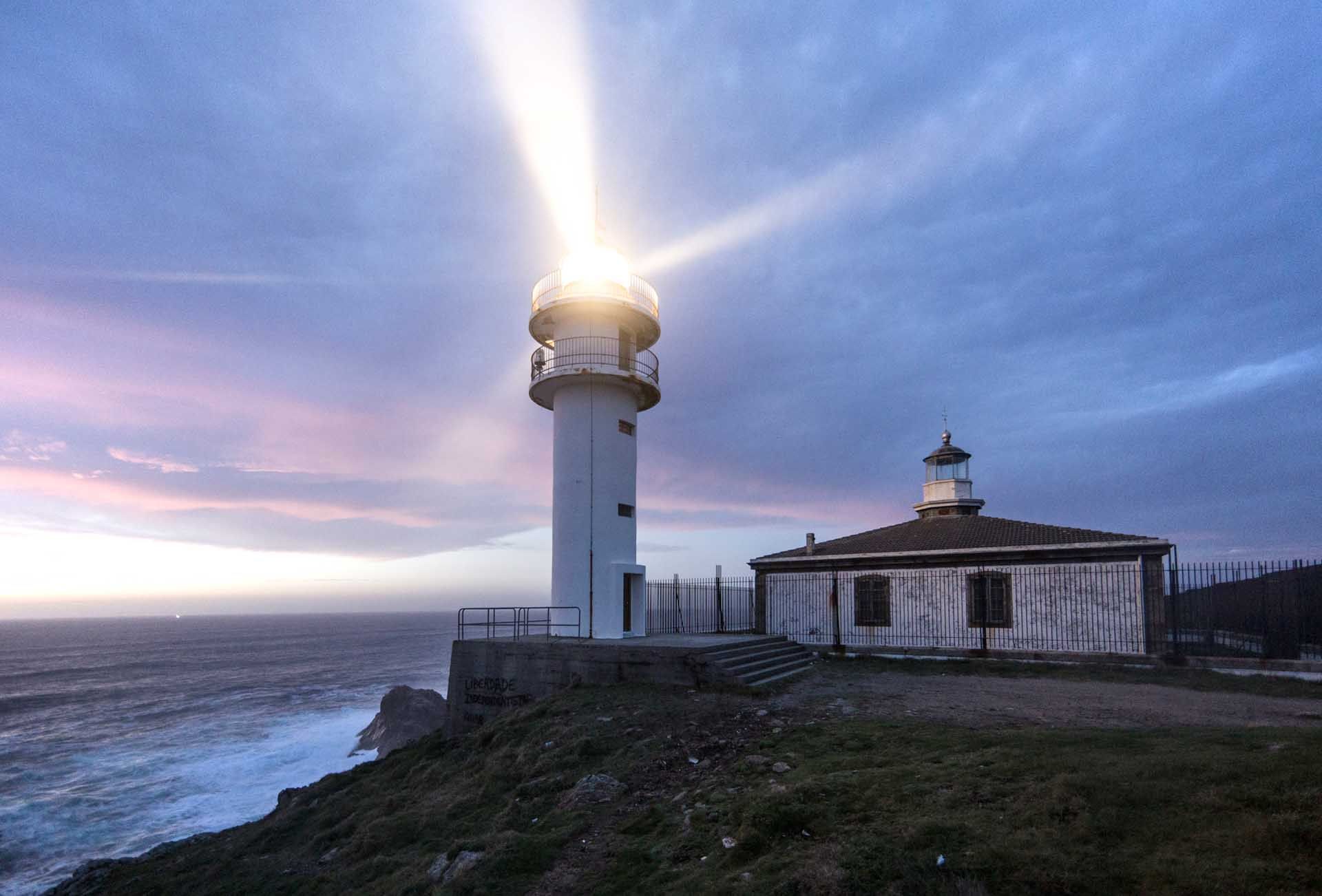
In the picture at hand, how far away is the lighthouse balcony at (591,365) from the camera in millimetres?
18203

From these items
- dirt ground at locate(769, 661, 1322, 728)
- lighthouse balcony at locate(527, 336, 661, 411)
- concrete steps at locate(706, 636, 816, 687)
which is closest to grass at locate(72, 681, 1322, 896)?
dirt ground at locate(769, 661, 1322, 728)

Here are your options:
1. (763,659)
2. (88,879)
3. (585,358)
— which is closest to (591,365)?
(585,358)

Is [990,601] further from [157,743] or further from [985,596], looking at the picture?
[157,743]

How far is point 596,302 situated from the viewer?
18406 millimetres

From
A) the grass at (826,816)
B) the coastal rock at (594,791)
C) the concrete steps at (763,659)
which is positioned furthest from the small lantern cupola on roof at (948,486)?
the coastal rock at (594,791)

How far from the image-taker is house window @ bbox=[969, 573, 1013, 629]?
1847 centimetres

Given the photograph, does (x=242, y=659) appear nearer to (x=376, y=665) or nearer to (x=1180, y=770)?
(x=376, y=665)

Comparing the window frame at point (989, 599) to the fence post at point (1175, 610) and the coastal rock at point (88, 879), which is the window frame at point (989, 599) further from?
the coastal rock at point (88, 879)

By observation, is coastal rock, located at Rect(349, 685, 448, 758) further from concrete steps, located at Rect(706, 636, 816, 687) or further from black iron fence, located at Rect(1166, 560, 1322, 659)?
black iron fence, located at Rect(1166, 560, 1322, 659)

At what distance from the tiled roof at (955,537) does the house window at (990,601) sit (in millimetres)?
892

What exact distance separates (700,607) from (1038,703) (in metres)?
12.2

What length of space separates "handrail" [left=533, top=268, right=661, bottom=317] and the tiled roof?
914 centimetres

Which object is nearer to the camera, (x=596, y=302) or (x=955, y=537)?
(x=596, y=302)

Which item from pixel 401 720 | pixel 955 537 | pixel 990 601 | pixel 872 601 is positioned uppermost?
pixel 955 537
